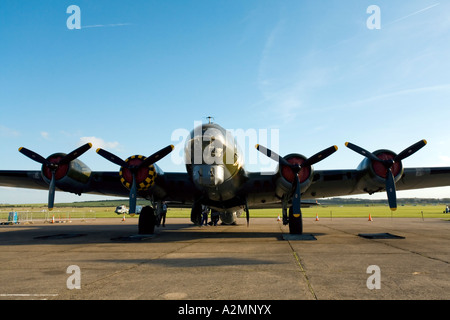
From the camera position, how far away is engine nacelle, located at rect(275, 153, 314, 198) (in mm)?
14477

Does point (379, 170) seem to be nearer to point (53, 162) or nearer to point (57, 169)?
point (57, 169)

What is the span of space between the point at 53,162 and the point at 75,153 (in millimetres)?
1166

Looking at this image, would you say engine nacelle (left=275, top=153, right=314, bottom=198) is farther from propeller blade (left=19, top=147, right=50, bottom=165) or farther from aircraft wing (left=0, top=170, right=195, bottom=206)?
propeller blade (left=19, top=147, right=50, bottom=165)

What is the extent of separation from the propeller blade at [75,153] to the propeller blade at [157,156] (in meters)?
2.96

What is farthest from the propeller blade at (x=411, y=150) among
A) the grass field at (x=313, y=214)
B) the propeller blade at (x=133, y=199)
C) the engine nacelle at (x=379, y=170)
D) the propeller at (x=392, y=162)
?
the grass field at (x=313, y=214)

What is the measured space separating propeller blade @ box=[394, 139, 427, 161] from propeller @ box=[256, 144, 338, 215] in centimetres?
327

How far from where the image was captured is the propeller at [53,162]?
14781 mm

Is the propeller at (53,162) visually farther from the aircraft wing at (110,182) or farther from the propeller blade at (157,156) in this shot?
the propeller blade at (157,156)

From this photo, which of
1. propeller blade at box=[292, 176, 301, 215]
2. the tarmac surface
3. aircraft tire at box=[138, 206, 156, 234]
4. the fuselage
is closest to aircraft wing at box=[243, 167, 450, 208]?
the fuselage

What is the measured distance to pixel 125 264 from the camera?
25.6ft

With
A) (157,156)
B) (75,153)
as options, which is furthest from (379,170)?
(75,153)
